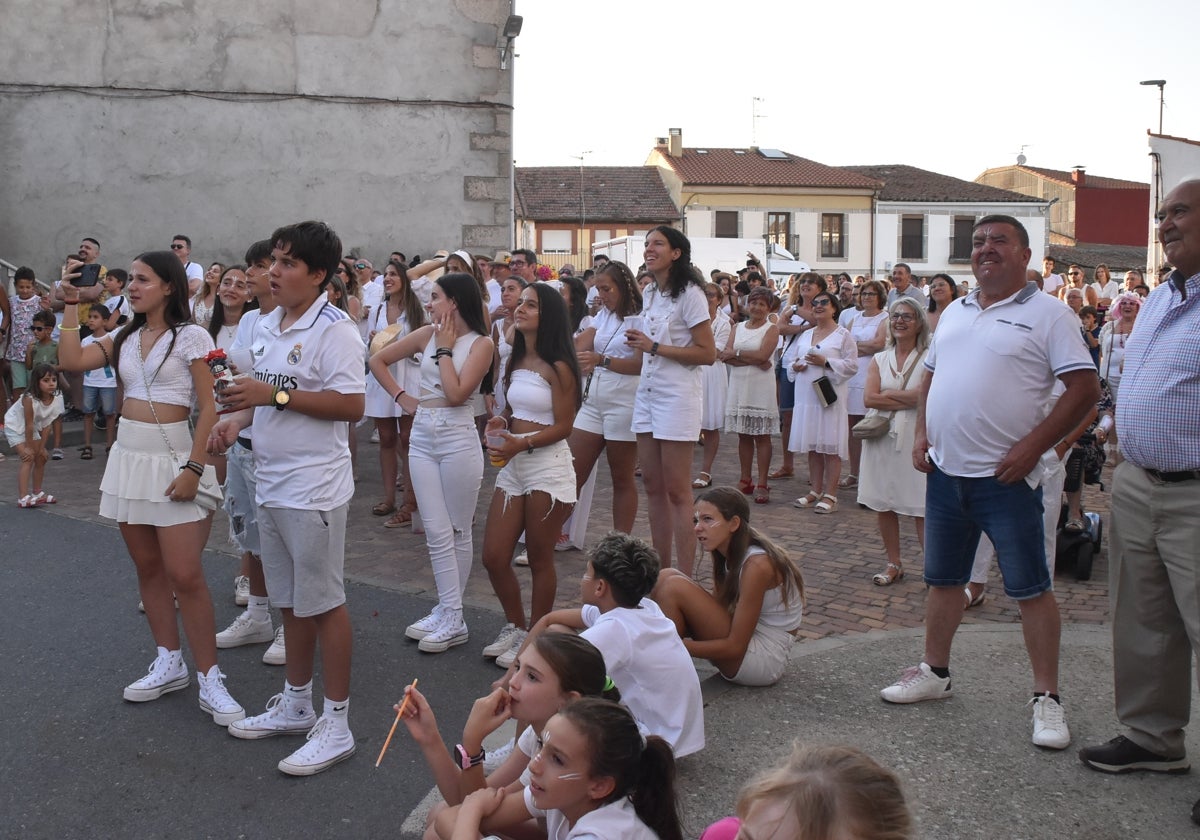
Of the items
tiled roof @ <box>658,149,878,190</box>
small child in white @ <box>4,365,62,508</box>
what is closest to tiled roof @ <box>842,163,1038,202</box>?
tiled roof @ <box>658,149,878,190</box>

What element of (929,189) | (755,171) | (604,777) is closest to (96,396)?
(604,777)

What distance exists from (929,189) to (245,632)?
56822 millimetres

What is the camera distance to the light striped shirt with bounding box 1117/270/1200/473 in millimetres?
3605

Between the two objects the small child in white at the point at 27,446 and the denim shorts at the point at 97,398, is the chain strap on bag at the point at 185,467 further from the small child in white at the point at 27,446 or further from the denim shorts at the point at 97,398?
the denim shorts at the point at 97,398

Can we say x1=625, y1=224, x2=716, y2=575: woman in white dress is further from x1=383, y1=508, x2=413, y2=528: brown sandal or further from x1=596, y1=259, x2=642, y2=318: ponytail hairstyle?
x1=383, y1=508, x2=413, y2=528: brown sandal

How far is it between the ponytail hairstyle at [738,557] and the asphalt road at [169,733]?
4.11 feet

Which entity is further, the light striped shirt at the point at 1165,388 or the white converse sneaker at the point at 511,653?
the white converse sneaker at the point at 511,653

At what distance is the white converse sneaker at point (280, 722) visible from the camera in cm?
423

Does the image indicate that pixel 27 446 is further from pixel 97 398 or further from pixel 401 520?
pixel 401 520

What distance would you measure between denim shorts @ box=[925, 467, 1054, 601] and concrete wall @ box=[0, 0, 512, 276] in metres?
12.8

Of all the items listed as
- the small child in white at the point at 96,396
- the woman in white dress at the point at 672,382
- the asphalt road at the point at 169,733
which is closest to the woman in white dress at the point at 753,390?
the woman in white dress at the point at 672,382

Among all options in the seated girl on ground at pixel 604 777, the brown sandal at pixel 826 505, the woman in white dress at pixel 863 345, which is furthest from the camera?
the woman in white dress at pixel 863 345

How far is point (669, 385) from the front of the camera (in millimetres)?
5906

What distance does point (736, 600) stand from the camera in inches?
180
